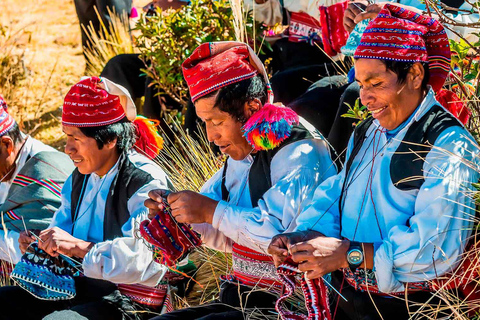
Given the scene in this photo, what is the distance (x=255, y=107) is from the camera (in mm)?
3209

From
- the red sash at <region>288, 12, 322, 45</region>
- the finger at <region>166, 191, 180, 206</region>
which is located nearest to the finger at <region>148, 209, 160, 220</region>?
the finger at <region>166, 191, 180, 206</region>

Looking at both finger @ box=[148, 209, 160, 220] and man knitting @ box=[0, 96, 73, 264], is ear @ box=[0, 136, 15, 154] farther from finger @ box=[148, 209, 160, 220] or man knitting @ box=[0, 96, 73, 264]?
finger @ box=[148, 209, 160, 220]

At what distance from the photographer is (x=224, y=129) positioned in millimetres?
3186

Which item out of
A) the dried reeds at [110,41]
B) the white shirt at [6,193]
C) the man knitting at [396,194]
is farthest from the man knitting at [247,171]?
the dried reeds at [110,41]

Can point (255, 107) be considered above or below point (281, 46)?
above

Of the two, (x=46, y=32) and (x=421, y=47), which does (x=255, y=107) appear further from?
(x=46, y=32)

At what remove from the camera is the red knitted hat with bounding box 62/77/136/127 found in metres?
3.70

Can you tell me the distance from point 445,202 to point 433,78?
0.54 meters

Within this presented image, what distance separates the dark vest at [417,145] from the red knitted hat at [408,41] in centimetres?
17

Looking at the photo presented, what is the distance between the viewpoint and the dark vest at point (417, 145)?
259 centimetres

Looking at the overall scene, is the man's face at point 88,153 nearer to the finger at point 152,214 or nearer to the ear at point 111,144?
the ear at point 111,144

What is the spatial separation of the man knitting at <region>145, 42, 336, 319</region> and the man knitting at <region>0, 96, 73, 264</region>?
1.14 metres

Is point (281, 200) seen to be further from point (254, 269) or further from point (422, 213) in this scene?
point (422, 213)

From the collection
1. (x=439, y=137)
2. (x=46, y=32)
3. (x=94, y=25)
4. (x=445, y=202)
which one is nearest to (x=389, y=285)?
(x=445, y=202)
